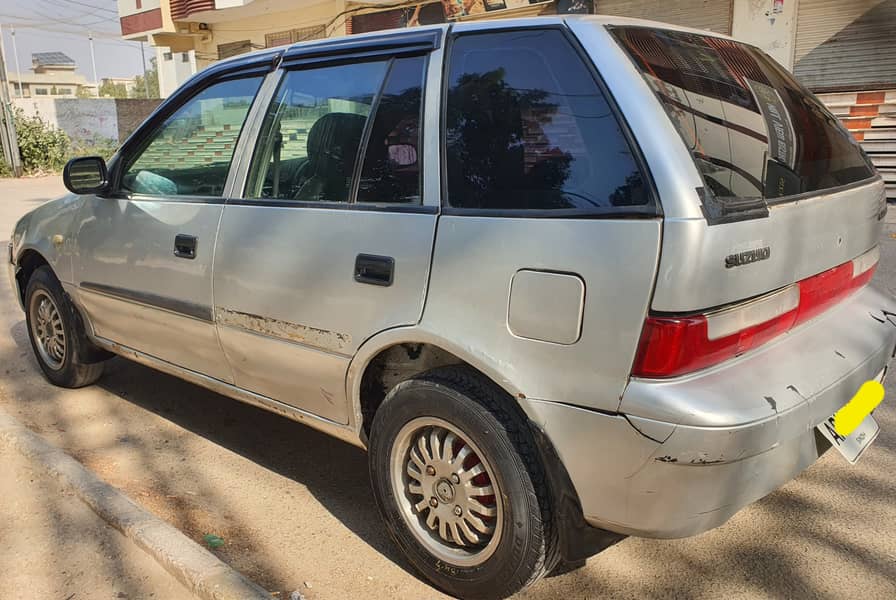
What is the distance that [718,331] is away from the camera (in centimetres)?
202

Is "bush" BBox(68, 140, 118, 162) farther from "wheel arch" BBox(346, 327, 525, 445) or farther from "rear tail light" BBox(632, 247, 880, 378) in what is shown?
"rear tail light" BBox(632, 247, 880, 378)

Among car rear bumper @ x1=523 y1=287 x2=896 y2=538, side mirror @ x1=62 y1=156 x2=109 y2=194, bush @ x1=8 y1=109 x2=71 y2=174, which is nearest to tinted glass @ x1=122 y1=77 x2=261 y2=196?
side mirror @ x1=62 y1=156 x2=109 y2=194

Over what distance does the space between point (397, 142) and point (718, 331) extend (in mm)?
1280

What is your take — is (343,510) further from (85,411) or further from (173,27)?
(173,27)

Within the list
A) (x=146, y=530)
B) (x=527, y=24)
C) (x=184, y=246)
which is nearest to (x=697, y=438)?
(x=527, y=24)

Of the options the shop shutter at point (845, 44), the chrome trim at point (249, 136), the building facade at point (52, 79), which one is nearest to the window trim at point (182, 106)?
the chrome trim at point (249, 136)

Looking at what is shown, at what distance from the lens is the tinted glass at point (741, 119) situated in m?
2.14

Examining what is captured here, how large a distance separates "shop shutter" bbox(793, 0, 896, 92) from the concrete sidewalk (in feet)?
31.1

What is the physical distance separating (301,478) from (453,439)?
1304 millimetres

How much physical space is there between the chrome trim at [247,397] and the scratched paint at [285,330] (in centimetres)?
32

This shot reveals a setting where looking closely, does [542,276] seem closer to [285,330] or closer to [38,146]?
[285,330]

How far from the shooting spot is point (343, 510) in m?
3.16

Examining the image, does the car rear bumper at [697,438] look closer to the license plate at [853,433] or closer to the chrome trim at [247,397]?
the license plate at [853,433]

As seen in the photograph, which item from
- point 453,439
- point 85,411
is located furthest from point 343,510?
point 85,411
